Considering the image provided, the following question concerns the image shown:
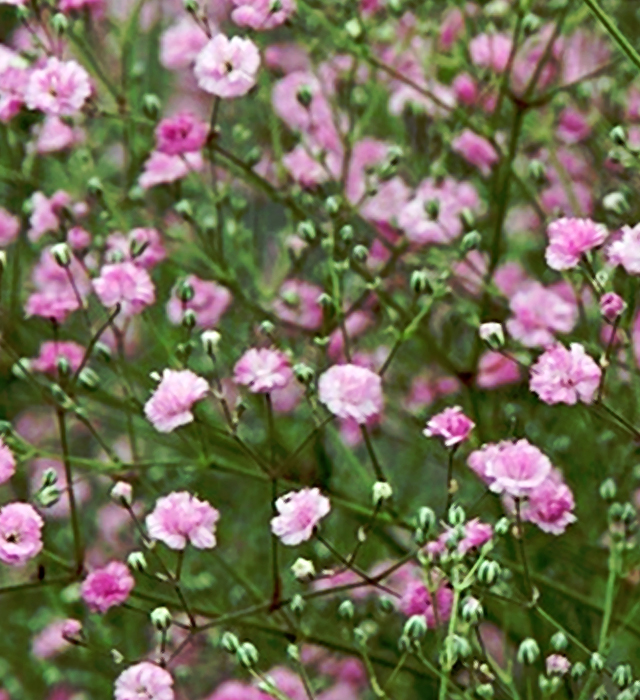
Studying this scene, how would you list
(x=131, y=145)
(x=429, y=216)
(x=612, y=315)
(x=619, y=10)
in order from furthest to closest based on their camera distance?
(x=619, y=10)
(x=131, y=145)
(x=429, y=216)
(x=612, y=315)

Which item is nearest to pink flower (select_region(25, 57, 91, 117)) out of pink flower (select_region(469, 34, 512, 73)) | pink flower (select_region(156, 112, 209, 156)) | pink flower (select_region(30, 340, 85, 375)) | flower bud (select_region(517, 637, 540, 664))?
pink flower (select_region(156, 112, 209, 156))

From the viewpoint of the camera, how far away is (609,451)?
4.16ft

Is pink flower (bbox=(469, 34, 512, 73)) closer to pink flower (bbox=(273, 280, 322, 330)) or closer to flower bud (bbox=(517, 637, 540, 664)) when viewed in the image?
pink flower (bbox=(273, 280, 322, 330))

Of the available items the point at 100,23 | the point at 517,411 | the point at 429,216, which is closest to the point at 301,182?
the point at 429,216

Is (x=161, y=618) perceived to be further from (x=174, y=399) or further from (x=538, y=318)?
(x=538, y=318)

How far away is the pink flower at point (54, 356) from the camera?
3.88 ft

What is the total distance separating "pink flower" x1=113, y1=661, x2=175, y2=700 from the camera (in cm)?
90

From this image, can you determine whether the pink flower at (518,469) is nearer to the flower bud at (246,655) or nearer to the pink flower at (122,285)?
the flower bud at (246,655)

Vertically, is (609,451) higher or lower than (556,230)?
lower

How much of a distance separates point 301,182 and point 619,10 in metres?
0.37

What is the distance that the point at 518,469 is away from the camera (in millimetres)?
910

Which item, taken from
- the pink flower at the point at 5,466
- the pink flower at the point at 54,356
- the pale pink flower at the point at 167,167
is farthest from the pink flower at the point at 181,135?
the pink flower at the point at 5,466

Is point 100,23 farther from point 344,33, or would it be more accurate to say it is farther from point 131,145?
point 344,33

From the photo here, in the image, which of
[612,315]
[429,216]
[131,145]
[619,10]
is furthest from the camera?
[619,10]
